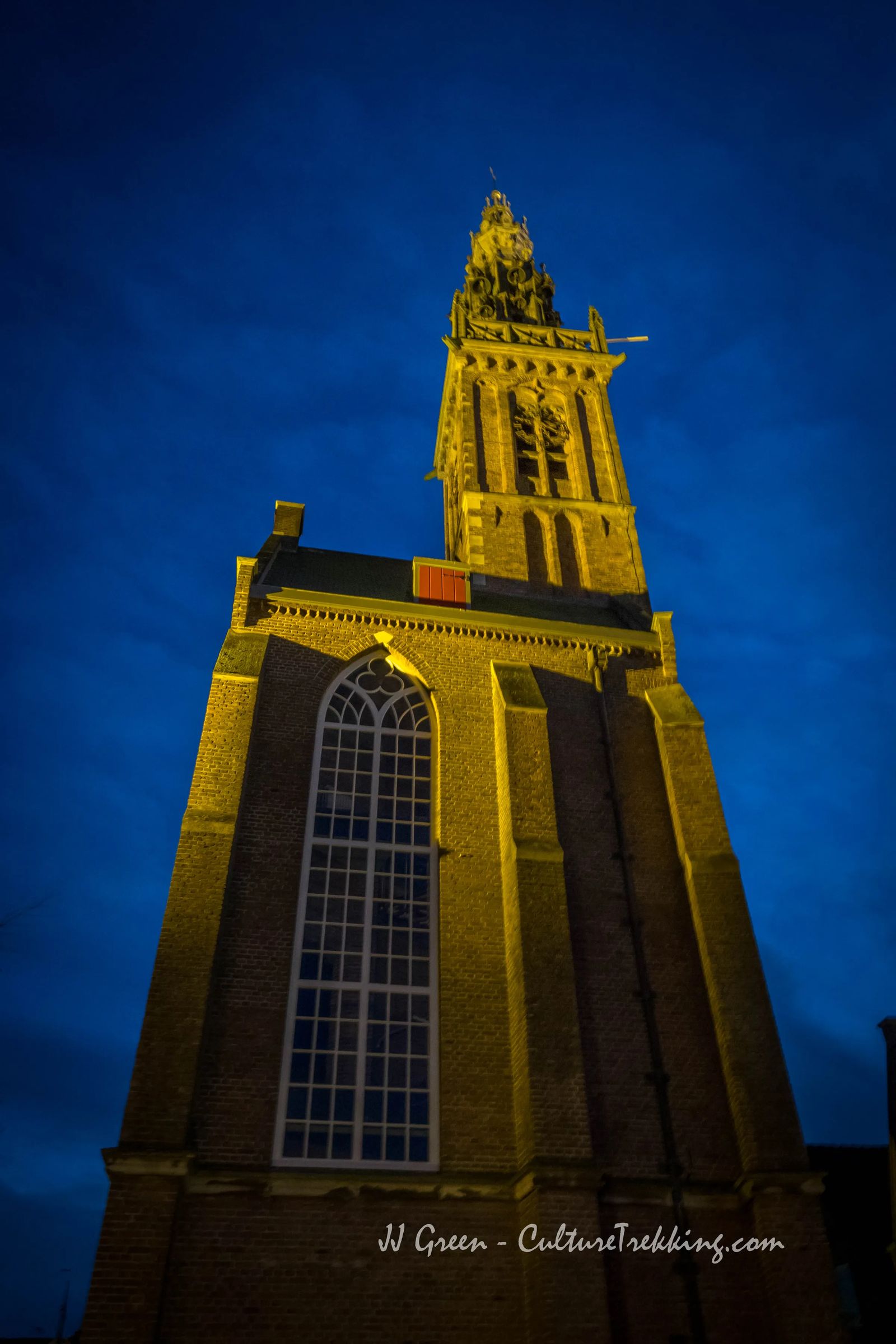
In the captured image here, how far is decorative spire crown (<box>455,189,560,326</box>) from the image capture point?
30000mm

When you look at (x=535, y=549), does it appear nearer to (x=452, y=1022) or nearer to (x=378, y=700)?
(x=378, y=700)

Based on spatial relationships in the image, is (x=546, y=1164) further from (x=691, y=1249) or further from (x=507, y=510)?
(x=507, y=510)

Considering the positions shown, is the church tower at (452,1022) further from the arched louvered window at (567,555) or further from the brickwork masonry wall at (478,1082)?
the arched louvered window at (567,555)


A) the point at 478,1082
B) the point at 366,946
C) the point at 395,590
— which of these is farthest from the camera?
the point at 395,590

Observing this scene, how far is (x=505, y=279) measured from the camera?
3195 cm

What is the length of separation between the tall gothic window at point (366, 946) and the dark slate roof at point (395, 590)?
3037 millimetres

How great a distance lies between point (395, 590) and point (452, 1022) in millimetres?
9569

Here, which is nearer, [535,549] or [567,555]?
[535,549]

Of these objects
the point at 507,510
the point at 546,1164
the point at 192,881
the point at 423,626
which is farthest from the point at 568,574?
the point at 546,1164

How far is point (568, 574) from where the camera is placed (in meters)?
20.9

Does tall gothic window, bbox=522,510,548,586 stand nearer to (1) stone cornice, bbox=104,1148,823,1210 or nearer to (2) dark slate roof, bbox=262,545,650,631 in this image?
(2) dark slate roof, bbox=262,545,650,631

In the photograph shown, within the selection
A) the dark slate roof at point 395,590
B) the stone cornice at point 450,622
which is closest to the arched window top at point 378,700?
the stone cornice at point 450,622

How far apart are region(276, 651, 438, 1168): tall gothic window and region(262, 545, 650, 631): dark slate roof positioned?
3.04 meters

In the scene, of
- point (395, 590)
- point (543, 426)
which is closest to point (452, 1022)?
point (395, 590)
